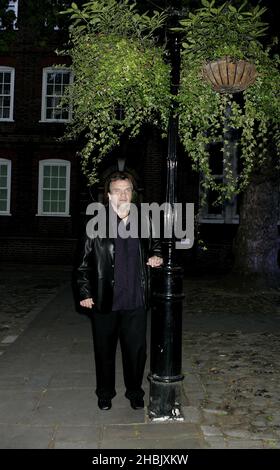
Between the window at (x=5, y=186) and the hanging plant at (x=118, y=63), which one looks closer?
the hanging plant at (x=118, y=63)

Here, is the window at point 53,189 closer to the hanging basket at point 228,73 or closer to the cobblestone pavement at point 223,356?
the cobblestone pavement at point 223,356

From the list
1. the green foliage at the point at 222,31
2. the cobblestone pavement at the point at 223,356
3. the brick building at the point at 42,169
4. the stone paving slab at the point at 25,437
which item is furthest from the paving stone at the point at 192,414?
the brick building at the point at 42,169

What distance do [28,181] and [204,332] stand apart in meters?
14.6

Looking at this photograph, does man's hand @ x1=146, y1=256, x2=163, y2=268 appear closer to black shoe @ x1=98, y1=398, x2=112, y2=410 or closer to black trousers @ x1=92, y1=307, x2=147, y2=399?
black trousers @ x1=92, y1=307, x2=147, y2=399

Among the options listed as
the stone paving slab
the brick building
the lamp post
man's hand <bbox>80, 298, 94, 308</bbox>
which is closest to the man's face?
the lamp post

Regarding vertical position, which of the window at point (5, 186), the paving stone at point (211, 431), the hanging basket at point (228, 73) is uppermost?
the window at point (5, 186)

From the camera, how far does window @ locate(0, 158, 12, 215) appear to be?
20844mm

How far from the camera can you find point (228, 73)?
4340 millimetres

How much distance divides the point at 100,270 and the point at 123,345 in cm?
73

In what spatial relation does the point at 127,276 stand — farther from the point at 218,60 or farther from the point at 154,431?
the point at 218,60

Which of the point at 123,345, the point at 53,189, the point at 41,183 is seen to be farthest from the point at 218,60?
the point at 41,183

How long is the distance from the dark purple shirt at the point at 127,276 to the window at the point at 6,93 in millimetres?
18078

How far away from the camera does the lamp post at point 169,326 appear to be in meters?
4.12
